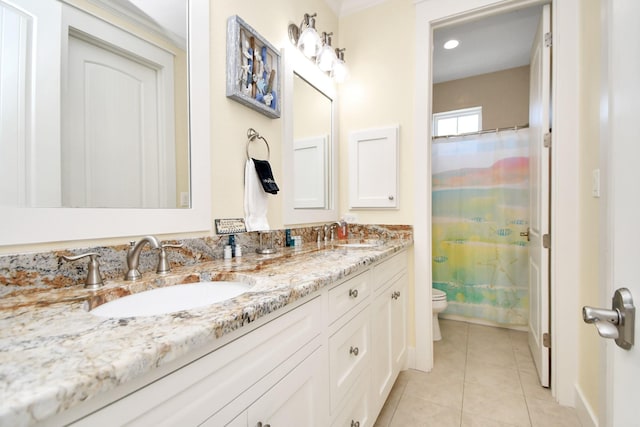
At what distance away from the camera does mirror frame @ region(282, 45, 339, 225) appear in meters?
1.66

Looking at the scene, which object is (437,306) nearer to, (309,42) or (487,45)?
(309,42)

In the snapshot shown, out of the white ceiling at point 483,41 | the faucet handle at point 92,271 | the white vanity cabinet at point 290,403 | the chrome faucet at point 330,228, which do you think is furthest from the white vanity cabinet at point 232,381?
the white ceiling at point 483,41

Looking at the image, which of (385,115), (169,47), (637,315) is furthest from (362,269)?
(385,115)

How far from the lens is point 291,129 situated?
5.65ft

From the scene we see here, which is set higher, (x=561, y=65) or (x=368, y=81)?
(x=368, y=81)

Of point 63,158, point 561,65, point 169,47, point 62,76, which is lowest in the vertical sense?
point 63,158

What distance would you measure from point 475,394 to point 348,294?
127cm

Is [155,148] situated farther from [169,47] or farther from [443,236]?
[443,236]

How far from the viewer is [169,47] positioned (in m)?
1.08

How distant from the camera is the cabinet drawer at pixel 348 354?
0.95 meters

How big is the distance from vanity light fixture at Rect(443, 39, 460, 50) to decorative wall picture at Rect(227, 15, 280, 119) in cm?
191

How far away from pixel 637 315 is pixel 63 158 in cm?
130

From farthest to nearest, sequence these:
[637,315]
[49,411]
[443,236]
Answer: [443,236], [637,315], [49,411]

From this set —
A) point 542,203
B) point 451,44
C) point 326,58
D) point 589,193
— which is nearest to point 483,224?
point 542,203
